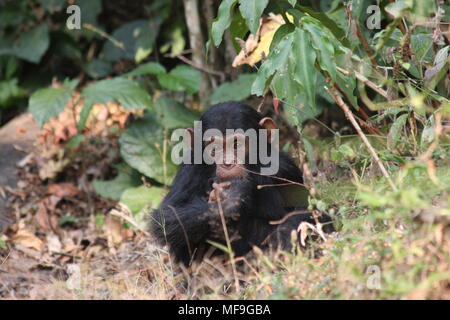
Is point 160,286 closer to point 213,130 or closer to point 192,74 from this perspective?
point 213,130

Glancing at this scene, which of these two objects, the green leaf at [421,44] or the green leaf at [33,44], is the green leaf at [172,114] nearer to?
the green leaf at [33,44]

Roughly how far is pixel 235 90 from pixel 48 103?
1.93 meters

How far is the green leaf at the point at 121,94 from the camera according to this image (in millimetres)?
7625

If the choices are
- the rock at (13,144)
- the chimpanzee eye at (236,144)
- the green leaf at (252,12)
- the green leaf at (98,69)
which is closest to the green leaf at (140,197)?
the rock at (13,144)

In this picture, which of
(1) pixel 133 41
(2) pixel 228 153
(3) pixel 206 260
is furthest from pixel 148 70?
(3) pixel 206 260

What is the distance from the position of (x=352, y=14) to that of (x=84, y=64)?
17.5 ft

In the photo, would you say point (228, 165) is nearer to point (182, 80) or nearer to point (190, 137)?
point (190, 137)

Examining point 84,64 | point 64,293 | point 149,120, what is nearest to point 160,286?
point 64,293

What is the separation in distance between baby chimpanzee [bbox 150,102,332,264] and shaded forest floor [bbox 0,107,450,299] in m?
0.20

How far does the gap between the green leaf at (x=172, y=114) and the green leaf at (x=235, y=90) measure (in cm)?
31

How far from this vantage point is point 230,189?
16.7 feet

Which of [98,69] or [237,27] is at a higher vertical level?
[237,27]
